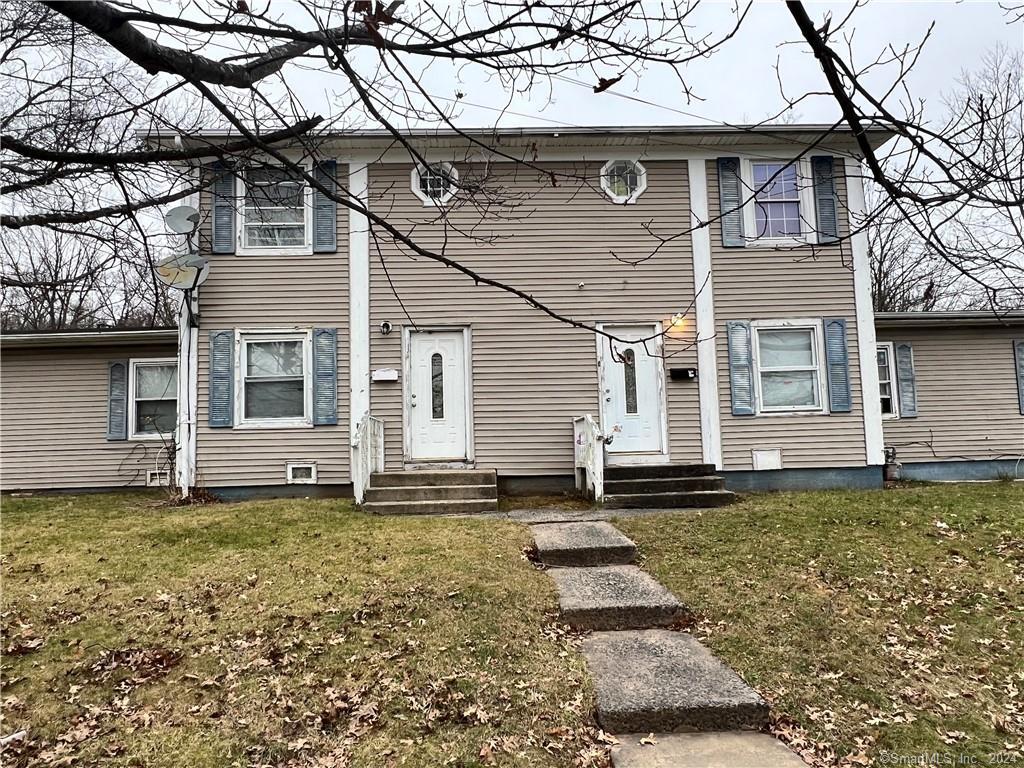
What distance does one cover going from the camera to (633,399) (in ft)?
29.1

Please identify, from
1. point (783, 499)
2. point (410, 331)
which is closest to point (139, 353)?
point (410, 331)

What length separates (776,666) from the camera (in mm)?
3385

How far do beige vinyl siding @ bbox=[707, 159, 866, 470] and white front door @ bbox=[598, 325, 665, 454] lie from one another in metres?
0.94

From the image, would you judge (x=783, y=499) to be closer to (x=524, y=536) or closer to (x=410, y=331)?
(x=524, y=536)

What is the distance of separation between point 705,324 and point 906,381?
15.1ft

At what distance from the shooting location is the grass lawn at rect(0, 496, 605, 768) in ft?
9.17

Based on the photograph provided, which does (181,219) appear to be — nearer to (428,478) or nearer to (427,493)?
(428,478)

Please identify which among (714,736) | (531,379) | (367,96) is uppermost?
(367,96)

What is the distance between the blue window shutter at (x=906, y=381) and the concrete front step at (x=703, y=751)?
9.84m

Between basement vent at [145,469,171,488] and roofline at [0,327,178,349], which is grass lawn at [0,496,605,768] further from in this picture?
roofline at [0,327,178,349]

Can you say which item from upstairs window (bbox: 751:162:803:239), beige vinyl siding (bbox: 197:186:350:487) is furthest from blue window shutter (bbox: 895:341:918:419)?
beige vinyl siding (bbox: 197:186:350:487)

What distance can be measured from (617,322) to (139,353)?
7958 millimetres

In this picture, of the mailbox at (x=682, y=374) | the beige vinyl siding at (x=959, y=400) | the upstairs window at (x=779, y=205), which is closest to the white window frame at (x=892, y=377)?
the beige vinyl siding at (x=959, y=400)

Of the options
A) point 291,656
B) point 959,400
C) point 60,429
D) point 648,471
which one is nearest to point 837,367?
point 648,471
